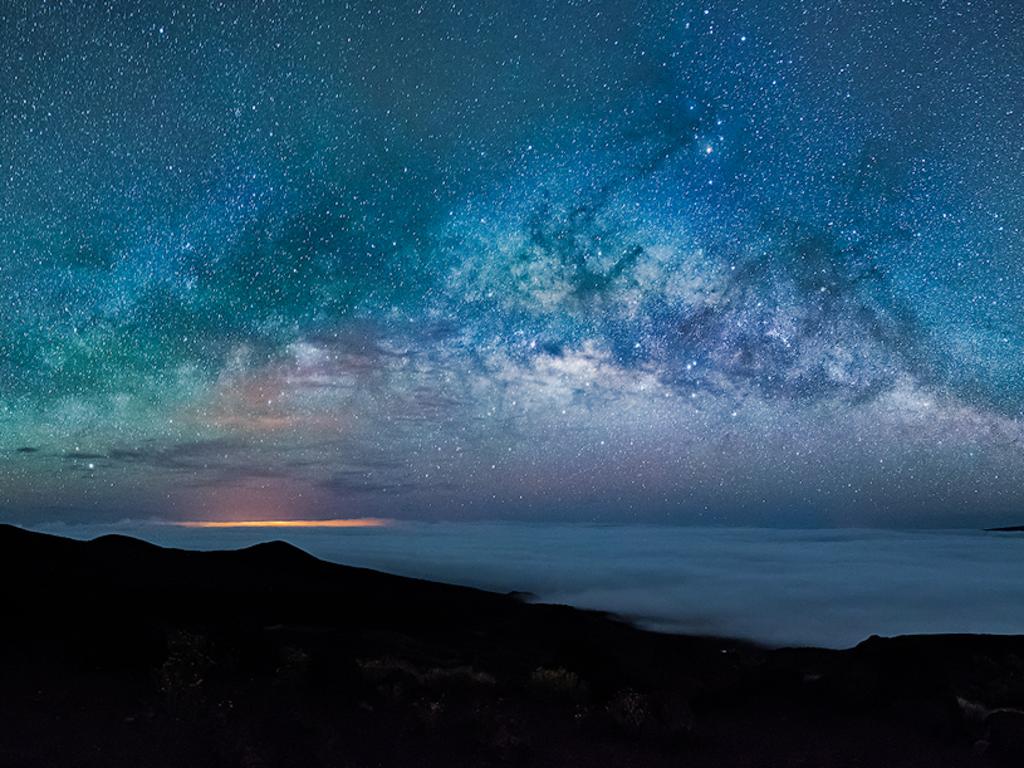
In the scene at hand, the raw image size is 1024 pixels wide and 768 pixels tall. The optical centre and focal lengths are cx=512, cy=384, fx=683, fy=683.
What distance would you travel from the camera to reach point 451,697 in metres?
14.2

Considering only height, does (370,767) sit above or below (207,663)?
below

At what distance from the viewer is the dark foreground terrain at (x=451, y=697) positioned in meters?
12.1

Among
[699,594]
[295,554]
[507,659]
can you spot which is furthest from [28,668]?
[699,594]

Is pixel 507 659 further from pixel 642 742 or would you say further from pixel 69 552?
pixel 69 552

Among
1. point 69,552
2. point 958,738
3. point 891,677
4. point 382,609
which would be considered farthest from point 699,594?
point 69,552

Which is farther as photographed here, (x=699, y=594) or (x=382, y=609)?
(x=699, y=594)

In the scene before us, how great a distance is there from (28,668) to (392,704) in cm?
759

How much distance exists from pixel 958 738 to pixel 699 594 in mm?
23557

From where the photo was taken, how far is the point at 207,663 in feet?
46.6

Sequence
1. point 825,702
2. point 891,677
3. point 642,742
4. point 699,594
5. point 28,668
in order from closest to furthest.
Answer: point 642,742, point 28,668, point 825,702, point 891,677, point 699,594

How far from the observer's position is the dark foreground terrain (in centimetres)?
1209

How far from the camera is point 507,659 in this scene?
1727 cm

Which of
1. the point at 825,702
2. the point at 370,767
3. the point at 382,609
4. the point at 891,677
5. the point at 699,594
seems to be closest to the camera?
the point at 370,767

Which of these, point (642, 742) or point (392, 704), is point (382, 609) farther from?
point (642, 742)
